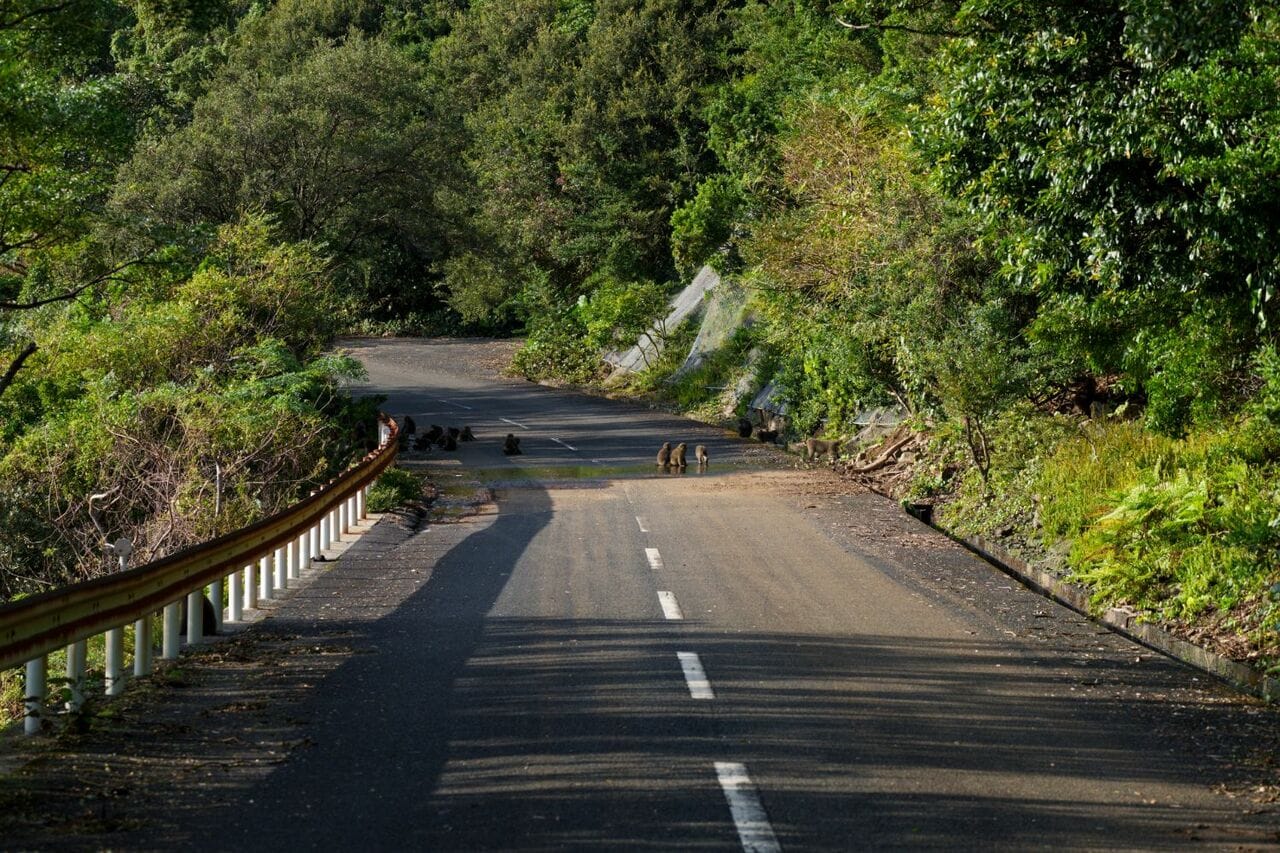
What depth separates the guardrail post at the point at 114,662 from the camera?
905 centimetres

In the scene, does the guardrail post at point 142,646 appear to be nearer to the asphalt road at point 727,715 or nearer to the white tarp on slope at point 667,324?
the asphalt road at point 727,715

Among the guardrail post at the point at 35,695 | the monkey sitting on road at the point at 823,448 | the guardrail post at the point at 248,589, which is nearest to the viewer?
the guardrail post at the point at 35,695

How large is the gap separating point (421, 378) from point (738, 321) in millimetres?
13606

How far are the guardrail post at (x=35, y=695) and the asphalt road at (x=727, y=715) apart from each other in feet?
4.68

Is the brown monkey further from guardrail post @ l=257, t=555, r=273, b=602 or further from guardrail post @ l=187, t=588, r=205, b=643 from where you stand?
guardrail post @ l=187, t=588, r=205, b=643

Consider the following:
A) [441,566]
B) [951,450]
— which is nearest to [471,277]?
[951,450]

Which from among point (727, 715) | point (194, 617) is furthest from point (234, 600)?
point (727, 715)

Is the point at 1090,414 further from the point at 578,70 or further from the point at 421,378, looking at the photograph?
the point at 578,70

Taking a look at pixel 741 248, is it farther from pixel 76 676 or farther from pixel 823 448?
pixel 76 676

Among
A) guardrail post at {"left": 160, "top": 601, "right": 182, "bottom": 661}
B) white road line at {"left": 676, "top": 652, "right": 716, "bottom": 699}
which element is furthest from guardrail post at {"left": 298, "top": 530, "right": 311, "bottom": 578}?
white road line at {"left": 676, "top": 652, "right": 716, "bottom": 699}

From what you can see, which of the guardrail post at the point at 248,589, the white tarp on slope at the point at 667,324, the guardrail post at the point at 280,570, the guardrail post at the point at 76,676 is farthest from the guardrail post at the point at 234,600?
the white tarp on slope at the point at 667,324

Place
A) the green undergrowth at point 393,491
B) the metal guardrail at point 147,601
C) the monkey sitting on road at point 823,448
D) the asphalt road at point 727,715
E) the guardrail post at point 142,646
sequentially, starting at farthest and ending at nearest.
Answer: the monkey sitting on road at point 823,448 < the green undergrowth at point 393,491 < the guardrail post at point 142,646 < the metal guardrail at point 147,601 < the asphalt road at point 727,715

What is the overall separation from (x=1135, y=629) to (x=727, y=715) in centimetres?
587

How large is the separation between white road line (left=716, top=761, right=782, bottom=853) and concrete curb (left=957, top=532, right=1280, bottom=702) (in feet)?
15.6
